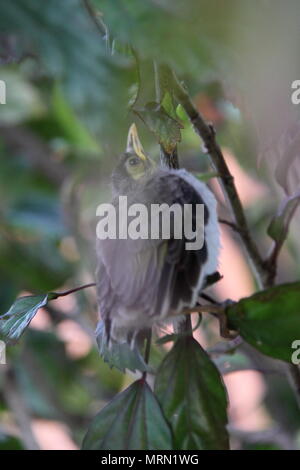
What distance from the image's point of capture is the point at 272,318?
550 mm

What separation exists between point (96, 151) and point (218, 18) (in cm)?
92

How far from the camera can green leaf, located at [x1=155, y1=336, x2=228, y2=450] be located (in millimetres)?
587

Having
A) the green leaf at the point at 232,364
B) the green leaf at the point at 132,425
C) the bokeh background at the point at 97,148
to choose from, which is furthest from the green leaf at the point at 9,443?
the green leaf at the point at 132,425

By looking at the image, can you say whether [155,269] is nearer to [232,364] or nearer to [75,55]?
[75,55]

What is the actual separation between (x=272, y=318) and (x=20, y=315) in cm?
23

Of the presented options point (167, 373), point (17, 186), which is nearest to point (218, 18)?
point (167, 373)

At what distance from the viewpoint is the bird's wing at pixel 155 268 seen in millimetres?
551

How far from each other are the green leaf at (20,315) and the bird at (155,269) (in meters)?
0.07

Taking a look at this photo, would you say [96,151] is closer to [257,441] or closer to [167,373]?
[257,441]

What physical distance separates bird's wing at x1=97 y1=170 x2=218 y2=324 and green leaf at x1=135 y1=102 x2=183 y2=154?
6 centimetres

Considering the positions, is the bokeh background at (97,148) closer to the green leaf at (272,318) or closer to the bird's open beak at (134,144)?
the bird's open beak at (134,144)

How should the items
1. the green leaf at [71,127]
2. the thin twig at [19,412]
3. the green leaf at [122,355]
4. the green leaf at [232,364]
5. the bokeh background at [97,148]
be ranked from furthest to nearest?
the green leaf at [71,127], the thin twig at [19,412], the green leaf at [232,364], the green leaf at [122,355], the bokeh background at [97,148]

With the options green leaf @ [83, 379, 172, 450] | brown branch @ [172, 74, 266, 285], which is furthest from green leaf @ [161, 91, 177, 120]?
green leaf @ [83, 379, 172, 450]

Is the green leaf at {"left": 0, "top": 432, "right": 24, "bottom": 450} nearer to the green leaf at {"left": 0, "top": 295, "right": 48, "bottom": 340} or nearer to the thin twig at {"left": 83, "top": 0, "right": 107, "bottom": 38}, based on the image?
the green leaf at {"left": 0, "top": 295, "right": 48, "bottom": 340}
